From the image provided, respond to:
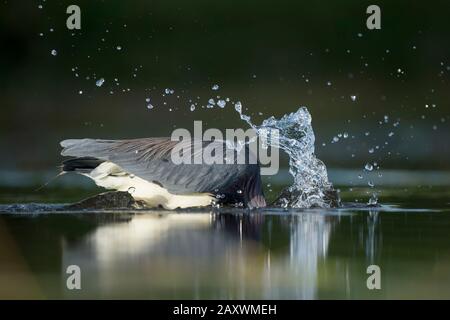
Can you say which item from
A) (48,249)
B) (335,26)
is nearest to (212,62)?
(335,26)

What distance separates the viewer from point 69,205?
899 cm

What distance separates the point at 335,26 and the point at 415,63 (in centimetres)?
122

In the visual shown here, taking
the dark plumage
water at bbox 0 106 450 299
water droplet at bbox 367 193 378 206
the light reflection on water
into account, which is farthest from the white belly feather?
water droplet at bbox 367 193 378 206

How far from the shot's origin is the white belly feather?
30.1 ft

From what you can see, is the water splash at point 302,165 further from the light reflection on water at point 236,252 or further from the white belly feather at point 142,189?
the white belly feather at point 142,189

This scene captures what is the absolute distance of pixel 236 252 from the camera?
22.2 feet

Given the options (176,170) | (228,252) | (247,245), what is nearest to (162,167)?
(176,170)

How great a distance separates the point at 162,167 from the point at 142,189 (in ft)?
0.80

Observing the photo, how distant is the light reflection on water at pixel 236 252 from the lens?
5781 millimetres

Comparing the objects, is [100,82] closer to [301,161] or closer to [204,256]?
[301,161]

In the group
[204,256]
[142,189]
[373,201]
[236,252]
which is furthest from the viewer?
[373,201]

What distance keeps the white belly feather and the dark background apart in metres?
5.45

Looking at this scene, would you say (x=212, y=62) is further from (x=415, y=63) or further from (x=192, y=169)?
(x=192, y=169)

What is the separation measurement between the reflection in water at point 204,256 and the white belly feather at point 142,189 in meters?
0.75
